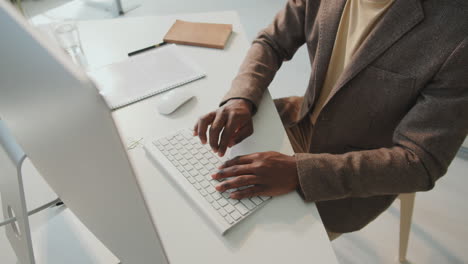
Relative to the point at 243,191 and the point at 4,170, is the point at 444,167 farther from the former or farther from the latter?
the point at 4,170

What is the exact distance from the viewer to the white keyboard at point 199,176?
24.7 inches

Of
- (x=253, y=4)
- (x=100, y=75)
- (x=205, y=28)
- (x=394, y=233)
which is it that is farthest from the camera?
(x=253, y=4)

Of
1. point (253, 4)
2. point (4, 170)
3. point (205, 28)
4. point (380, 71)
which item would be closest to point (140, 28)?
point (205, 28)

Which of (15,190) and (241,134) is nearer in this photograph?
(15,190)

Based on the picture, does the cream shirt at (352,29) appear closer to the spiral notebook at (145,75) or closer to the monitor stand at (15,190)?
the spiral notebook at (145,75)

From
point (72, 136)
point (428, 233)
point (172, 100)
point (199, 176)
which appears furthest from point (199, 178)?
point (428, 233)

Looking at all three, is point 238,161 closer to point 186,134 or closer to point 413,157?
point 186,134

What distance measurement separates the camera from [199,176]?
0.70 metres

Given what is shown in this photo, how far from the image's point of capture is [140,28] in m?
1.22

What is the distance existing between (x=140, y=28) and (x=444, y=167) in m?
1.06

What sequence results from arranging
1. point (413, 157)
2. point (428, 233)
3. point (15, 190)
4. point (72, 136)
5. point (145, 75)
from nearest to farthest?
point (72, 136)
point (15, 190)
point (413, 157)
point (145, 75)
point (428, 233)

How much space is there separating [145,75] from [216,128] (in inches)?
14.4

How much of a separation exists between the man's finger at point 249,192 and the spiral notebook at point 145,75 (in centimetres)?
43

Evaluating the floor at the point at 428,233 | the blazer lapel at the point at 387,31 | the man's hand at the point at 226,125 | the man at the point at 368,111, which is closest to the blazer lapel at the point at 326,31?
the man at the point at 368,111
